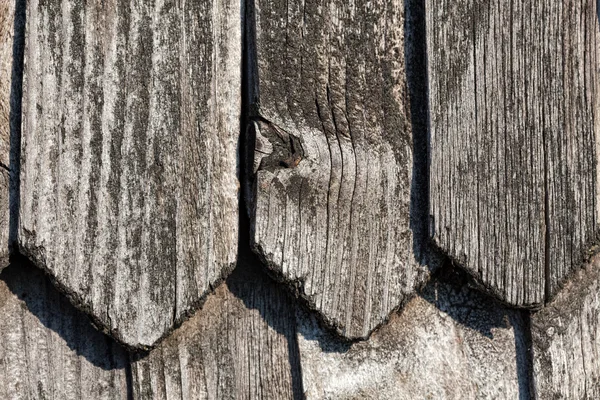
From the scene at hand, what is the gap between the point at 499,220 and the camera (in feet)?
4.63

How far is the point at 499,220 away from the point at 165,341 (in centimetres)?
74

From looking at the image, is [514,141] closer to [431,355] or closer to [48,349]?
[431,355]

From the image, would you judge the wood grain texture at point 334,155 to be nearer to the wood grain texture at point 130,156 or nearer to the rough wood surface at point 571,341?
the wood grain texture at point 130,156

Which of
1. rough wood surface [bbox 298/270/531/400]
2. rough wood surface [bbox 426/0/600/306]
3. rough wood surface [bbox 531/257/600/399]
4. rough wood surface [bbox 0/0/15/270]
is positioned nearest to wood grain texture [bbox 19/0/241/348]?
rough wood surface [bbox 0/0/15/270]

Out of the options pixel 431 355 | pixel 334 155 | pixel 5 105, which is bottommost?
pixel 431 355

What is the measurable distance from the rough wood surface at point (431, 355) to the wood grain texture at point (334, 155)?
0.09 m

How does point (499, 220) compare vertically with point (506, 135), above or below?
below

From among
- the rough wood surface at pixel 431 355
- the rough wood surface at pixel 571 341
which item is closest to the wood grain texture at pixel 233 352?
the rough wood surface at pixel 431 355

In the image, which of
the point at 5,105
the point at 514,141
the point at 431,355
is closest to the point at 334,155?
the point at 514,141

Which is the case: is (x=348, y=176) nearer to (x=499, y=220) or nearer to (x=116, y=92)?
(x=499, y=220)

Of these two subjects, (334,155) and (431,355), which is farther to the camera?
(431,355)

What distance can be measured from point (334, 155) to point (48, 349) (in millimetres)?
719

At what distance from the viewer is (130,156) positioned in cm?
132

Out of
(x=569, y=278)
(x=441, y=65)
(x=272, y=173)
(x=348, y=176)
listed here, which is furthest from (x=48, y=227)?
(x=569, y=278)
